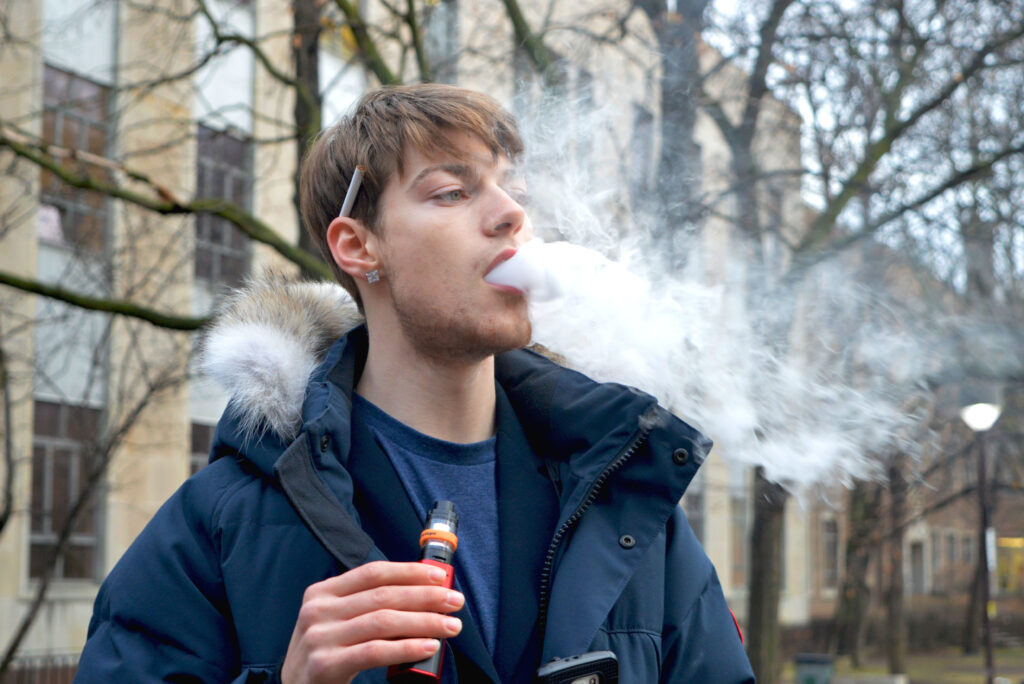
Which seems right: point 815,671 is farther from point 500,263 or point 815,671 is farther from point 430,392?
point 500,263

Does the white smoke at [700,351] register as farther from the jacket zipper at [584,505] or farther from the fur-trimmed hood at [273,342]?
the fur-trimmed hood at [273,342]

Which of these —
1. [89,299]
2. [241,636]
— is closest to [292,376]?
[241,636]

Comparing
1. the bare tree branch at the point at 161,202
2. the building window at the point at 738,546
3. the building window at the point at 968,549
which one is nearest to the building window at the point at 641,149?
the bare tree branch at the point at 161,202

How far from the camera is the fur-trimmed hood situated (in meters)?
2.19

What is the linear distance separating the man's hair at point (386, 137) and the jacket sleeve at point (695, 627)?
96 centimetres

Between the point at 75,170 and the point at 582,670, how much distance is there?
37.5ft

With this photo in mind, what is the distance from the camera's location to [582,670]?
1938 millimetres

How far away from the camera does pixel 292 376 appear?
230 cm

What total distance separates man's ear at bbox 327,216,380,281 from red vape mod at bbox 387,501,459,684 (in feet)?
2.77

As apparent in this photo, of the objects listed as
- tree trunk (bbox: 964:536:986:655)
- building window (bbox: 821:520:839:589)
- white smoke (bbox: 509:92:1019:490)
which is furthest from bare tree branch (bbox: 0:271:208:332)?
building window (bbox: 821:520:839:589)

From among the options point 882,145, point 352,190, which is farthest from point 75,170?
point 352,190

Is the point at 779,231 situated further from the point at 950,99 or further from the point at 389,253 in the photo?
the point at 389,253

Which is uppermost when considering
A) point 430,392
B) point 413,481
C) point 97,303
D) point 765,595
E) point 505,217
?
point 97,303

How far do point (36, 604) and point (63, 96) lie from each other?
6526 millimetres
